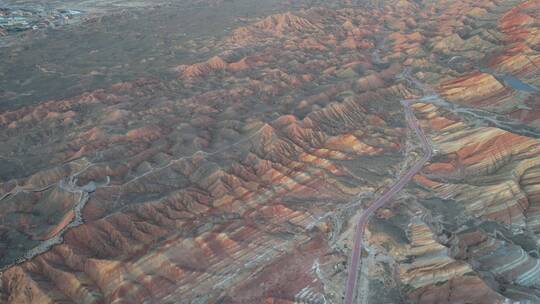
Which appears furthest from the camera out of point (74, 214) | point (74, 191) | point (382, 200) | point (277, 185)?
point (277, 185)

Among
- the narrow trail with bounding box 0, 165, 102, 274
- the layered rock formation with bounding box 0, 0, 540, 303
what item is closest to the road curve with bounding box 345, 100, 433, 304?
the layered rock formation with bounding box 0, 0, 540, 303

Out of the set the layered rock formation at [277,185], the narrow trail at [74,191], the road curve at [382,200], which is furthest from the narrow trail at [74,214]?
the road curve at [382,200]

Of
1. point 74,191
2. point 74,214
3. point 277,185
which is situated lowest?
point 74,214

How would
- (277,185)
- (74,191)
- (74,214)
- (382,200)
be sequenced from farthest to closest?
(277,185)
(74,191)
(382,200)
(74,214)

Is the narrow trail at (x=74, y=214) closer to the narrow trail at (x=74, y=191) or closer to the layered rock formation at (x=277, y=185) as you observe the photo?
the narrow trail at (x=74, y=191)

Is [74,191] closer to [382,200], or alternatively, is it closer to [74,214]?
[74,214]

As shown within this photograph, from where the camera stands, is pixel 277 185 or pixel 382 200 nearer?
pixel 382 200

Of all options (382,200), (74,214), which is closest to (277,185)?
(382,200)

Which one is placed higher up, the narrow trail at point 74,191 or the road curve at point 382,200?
the road curve at point 382,200

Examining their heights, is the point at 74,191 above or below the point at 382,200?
below
